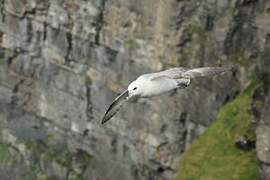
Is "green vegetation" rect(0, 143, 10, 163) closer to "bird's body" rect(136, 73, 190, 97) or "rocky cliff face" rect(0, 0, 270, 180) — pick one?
"rocky cliff face" rect(0, 0, 270, 180)

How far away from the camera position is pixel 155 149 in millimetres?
32125

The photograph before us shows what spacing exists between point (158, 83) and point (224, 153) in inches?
410

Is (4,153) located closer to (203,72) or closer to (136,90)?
(203,72)

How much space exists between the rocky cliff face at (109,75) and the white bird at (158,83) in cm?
906

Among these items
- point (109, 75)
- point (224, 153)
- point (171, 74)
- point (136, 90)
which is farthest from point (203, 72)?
point (109, 75)

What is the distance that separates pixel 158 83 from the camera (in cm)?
1352

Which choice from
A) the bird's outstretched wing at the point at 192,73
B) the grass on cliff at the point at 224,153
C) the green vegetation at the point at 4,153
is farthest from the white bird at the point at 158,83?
the green vegetation at the point at 4,153

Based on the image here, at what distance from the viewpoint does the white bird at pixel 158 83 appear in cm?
1333

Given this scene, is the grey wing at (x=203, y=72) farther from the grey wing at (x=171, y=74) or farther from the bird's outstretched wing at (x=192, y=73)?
the grey wing at (x=171, y=74)

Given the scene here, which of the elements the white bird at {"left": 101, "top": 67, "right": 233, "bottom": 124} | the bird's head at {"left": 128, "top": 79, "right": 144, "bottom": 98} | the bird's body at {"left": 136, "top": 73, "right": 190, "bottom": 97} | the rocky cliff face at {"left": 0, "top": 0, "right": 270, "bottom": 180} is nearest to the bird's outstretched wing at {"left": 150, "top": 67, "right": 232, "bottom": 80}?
the white bird at {"left": 101, "top": 67, "right": 233, "bottom": 124}

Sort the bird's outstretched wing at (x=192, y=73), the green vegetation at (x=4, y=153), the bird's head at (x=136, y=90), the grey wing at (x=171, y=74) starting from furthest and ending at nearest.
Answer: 1. the green vegetation at (x=4, y=153)
2. the bird's outstretched wing at (x=192, y=73)
3. the grey wing at (x=171, y=74)
4. the bird's head at (x=136, y=90)

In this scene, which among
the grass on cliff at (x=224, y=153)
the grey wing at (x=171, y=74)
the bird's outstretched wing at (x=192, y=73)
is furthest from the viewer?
the grass on cliff at (x=224, y=153)

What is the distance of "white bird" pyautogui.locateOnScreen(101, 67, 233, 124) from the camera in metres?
13.3

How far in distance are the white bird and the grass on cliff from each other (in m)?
8.53
